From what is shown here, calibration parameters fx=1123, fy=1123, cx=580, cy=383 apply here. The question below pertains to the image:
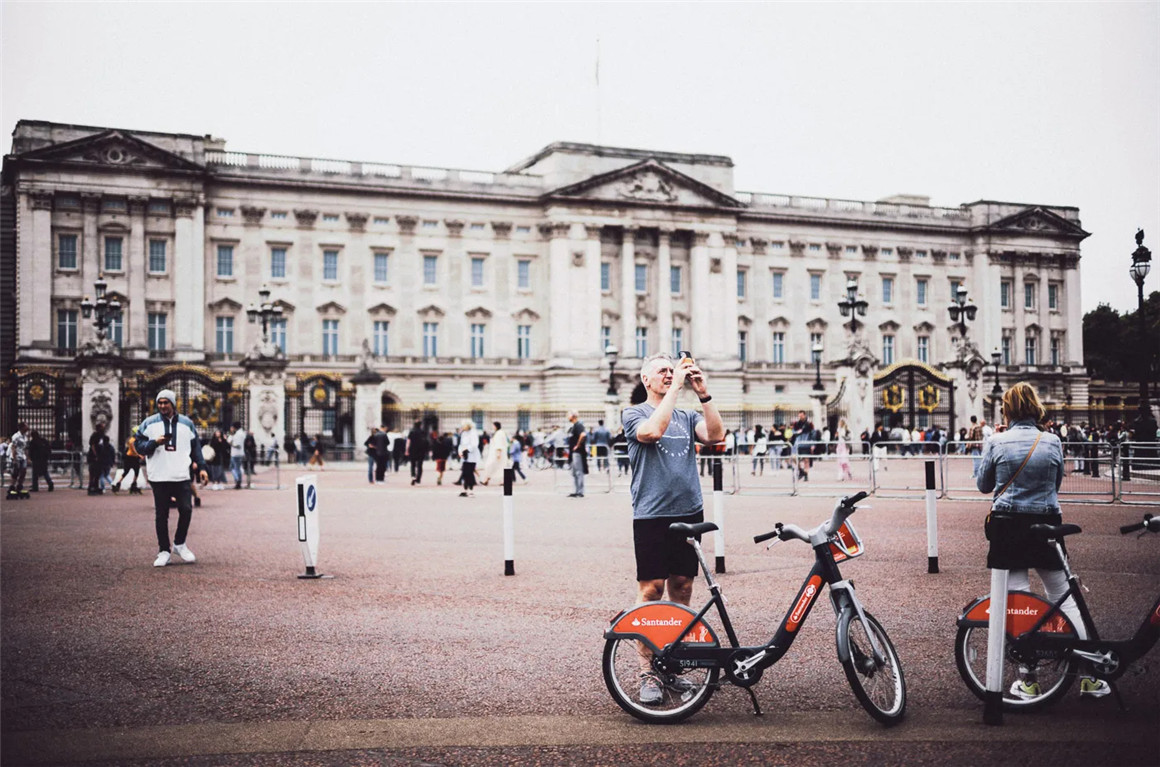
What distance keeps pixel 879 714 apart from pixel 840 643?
1.67ft

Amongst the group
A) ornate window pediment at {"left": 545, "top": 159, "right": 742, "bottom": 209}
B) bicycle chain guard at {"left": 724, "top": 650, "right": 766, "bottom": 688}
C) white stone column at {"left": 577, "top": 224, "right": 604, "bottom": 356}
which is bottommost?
bicycle chain guard at {"left": 724, "top": 650, "right": 766, "bottom": 688}

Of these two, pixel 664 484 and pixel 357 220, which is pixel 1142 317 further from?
pixel 357 220

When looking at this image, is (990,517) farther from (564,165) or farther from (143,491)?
(564,165)

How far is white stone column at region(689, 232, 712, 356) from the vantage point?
72.8m

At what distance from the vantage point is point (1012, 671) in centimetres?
671

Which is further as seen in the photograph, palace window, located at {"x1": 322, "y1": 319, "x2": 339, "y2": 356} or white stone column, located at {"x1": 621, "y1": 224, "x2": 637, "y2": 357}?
white stone column, located at {"x1": 621, "y1": 224, "x2": 637, "y2": 357}

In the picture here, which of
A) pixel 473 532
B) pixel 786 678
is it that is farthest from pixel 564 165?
pixel 786 678

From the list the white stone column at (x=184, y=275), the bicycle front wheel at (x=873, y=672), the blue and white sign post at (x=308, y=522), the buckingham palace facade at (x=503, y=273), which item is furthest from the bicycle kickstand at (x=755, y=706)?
the white stone column at (x=184, y=275)

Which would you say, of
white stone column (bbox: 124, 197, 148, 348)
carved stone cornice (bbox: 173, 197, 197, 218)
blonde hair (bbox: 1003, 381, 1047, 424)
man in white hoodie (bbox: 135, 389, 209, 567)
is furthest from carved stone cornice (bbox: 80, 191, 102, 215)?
blonde hair (bbox: 1003, 381, 1047, 424)

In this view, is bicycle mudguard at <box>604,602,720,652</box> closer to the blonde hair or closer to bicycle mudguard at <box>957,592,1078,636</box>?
bicycle mudguard at <box>957,592,1078,636</box>

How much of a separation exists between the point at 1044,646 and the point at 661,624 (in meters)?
2.22

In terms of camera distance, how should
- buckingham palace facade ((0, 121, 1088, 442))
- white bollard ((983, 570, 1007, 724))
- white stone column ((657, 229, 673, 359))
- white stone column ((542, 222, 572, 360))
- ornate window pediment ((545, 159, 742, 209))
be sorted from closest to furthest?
1. white bollard ((983, 570, 1007, 724))
2. buckingham palace facade ((0, 121, 1088, 442))
3. white stone column ((542, 222, 572, 360))
4. ornate window pediment ((545, 159, 742, 209))
5. white stone column ((657, 229, 673, 359))

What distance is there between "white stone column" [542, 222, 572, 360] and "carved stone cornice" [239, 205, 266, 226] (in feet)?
56.8

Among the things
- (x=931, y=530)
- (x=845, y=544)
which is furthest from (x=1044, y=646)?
(x=931, y=530)
